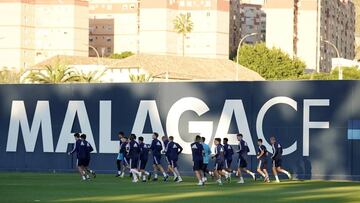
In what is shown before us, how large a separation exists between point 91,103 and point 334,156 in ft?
40.0

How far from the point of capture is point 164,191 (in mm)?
37719

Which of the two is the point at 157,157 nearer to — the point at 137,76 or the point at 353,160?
the point at 353,160

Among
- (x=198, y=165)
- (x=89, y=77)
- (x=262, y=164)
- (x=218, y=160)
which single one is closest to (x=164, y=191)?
(x=198, y=165)

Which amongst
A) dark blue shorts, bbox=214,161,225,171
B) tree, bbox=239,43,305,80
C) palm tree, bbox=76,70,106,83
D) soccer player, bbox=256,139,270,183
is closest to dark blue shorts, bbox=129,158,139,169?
dark blue shorts, bbox=214,161,225,171

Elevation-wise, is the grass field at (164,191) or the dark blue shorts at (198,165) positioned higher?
the dark blue shorts at (198,165)

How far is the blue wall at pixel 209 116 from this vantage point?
46.9 m

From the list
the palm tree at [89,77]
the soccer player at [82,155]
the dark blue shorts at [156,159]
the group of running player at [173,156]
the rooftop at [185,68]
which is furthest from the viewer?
the rooftop at [185,68]

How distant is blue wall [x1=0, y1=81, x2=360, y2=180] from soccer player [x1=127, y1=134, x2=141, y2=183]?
16.5 ft

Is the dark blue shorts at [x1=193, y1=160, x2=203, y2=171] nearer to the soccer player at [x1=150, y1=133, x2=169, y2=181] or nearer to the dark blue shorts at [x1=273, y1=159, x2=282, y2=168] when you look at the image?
the dark blue shorts at [x1=273, y1=159, x2=282, y2=168]

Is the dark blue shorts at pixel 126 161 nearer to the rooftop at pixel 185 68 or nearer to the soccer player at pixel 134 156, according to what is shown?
the soccer player at pixel 134 156

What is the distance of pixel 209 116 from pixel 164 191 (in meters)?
12.6

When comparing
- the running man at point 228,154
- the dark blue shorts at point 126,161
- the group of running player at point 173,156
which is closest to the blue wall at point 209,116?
the group of running player at point 173,156

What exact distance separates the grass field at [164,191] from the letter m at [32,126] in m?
6.46

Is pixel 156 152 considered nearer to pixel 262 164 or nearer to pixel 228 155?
pixel 228 155
